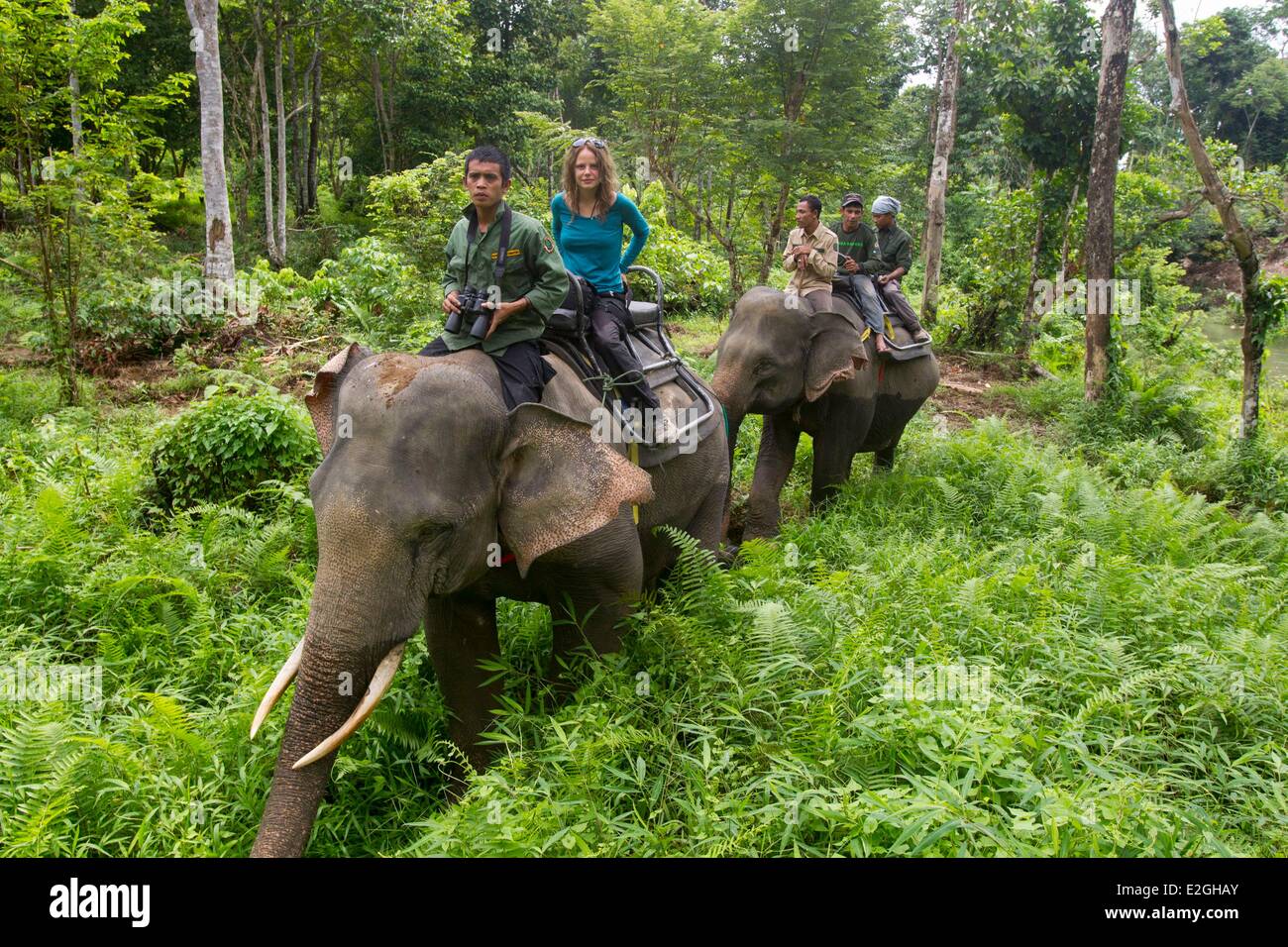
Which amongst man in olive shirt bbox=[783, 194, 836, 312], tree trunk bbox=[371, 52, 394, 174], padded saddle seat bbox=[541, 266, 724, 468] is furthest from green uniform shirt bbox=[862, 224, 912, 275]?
tree trunk bbox=[371, 52, 394, 174]

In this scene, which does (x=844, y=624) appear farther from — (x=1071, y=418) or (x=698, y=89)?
(x=698, y=89)

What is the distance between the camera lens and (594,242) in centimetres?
475

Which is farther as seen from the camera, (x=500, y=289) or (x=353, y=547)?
(x=500, y=289)

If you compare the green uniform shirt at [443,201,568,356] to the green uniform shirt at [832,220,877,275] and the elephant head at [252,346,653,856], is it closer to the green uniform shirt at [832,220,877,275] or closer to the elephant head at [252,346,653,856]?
the elephant head at [252,346,653,856]

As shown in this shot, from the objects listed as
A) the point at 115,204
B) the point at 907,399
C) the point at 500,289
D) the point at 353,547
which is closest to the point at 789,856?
the point at 353,547

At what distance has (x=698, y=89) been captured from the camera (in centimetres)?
1614

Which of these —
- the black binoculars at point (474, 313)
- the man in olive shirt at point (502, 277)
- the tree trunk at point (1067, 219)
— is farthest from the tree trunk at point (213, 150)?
the tree trunk at point (1067, 219)

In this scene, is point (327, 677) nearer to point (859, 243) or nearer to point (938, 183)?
point (859, 243)

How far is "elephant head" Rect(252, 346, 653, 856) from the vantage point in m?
2.85

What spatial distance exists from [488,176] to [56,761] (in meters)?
2.89

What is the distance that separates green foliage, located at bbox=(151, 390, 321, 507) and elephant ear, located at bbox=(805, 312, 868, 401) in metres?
3.93

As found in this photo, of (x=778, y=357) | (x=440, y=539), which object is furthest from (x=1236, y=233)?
(x=440, y=539)

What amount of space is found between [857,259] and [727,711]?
5.57m

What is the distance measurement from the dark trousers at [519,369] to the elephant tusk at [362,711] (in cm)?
108
